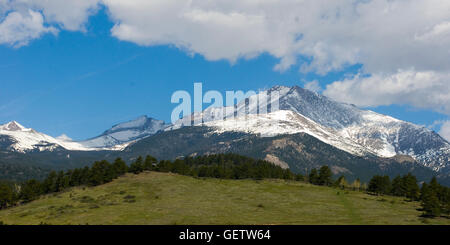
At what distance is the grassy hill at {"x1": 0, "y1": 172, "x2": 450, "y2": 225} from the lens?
104375 millimetres

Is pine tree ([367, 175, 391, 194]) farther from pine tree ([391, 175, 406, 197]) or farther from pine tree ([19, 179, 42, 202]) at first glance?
pine tree ([19, 179, 42, 202])

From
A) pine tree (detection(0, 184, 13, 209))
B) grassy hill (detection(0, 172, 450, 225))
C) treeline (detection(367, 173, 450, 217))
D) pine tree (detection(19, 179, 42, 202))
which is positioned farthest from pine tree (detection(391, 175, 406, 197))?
pine tree (detection(0, 184, 13, 209))

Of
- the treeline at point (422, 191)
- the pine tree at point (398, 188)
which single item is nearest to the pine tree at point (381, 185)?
the treeline at point (422, 191)

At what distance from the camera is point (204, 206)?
123 m

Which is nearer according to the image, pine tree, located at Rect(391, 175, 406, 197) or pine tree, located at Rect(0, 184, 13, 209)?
pine tree, located at Rect(0, 184, 13, 209)

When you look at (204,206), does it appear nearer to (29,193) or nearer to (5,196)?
(29,193)

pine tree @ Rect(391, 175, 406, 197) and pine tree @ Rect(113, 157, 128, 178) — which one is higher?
pine tree @ Rect(113, 157, 128, 178)

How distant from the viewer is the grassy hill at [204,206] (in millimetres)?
104375

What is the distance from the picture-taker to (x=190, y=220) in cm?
10112

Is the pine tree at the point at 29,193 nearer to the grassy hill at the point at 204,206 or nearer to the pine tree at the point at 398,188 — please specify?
the grassy hill at the point at 204,206
